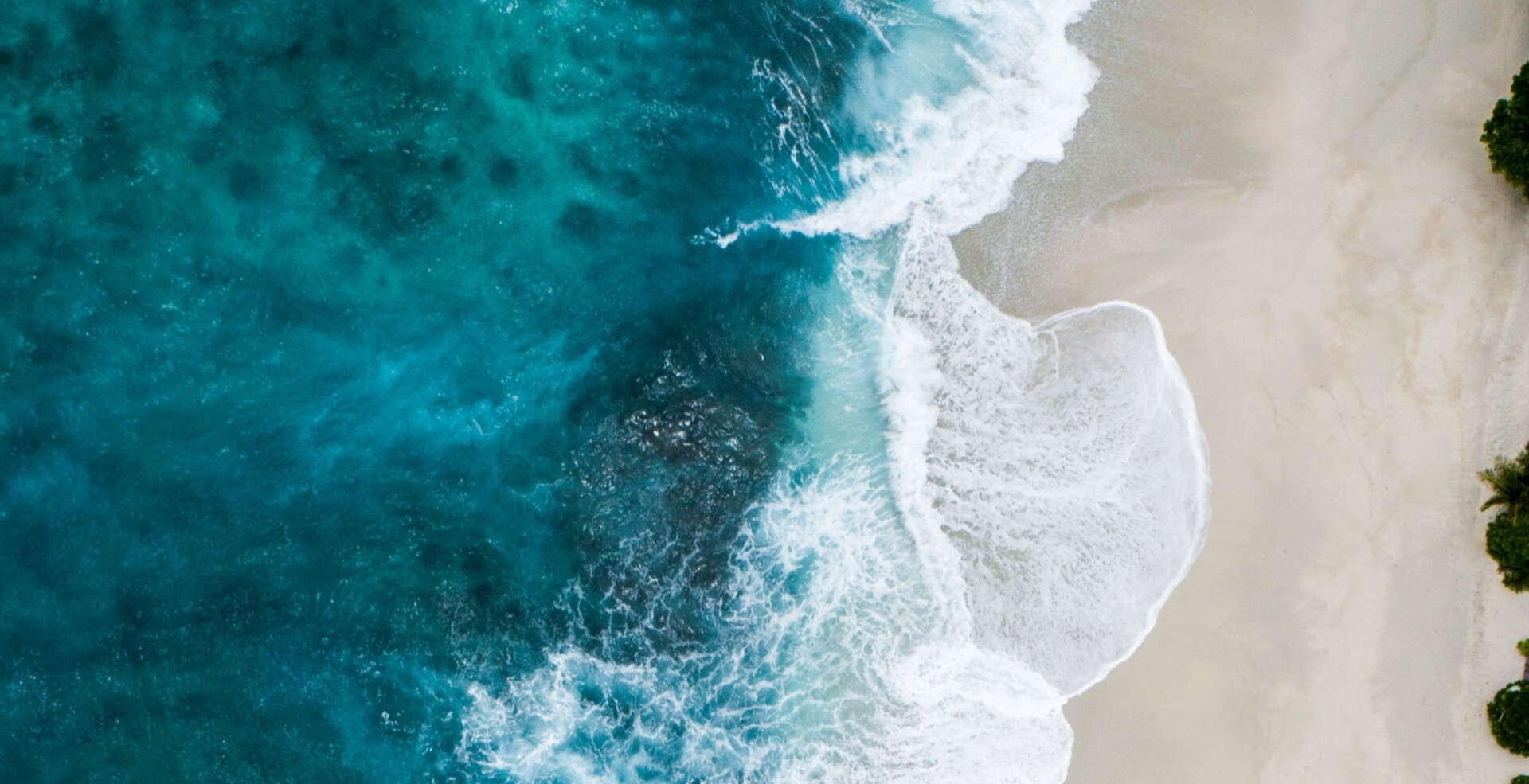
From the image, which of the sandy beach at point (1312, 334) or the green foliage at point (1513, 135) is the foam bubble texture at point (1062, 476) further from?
the green foliage at point (1513, 135)

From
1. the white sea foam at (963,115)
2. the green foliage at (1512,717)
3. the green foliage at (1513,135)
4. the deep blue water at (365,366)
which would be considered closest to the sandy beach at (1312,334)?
the green foliage at (1512,717)

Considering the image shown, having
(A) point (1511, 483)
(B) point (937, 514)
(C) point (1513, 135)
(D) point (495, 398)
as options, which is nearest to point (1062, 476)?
(B) point (937, 514)

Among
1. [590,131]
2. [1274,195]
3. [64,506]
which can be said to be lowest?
[1274,195]

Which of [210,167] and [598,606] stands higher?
[210,167]

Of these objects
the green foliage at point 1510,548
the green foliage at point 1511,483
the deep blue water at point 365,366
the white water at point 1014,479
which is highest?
the deep blue water at point 365,366

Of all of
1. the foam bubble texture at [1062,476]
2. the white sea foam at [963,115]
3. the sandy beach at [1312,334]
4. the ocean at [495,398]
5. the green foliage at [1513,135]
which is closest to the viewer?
the green foliage at [1513,135]

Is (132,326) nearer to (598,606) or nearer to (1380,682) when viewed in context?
(598,606)

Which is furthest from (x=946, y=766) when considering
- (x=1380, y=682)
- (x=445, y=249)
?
(x=445, y=249)
